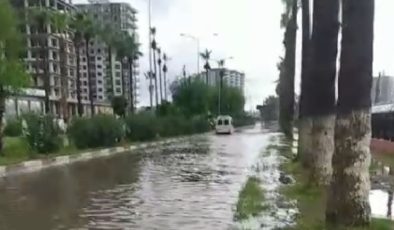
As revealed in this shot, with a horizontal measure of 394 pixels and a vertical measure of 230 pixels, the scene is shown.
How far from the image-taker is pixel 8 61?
27219 millimetres

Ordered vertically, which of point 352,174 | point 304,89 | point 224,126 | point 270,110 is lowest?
point 270,110

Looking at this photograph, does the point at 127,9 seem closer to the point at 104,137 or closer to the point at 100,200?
the point at 104,137

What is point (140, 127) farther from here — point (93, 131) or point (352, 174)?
point (352, 174)

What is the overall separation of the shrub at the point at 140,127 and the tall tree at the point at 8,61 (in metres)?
14.9

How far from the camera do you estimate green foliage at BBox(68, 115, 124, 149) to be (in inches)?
1352

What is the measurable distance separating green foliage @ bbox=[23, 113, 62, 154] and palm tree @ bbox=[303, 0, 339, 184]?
1599 cm

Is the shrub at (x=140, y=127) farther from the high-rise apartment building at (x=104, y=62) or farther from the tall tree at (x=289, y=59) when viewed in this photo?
the high-rise apartment building at (x=104, y=62)

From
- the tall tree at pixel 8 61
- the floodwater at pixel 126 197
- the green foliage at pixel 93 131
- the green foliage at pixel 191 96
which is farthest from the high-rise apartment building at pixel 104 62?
the floodwater at pixel 126 197

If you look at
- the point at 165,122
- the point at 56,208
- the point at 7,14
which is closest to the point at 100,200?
the point at 56,208

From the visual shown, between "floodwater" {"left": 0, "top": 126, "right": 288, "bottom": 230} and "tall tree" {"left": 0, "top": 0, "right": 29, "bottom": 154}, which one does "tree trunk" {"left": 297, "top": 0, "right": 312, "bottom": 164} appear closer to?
"floodwater" {"left": 0, "top": 126, "right": 288, "bottom": 230}

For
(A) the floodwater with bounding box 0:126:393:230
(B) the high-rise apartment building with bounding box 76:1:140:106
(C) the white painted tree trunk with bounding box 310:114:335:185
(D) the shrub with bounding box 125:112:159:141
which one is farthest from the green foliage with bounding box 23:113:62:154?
(B) the high-rise apartment building with bounding box 76:1:140:106

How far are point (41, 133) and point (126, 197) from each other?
14.5m

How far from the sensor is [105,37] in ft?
239

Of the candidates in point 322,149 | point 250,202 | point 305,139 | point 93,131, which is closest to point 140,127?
point 93,131
